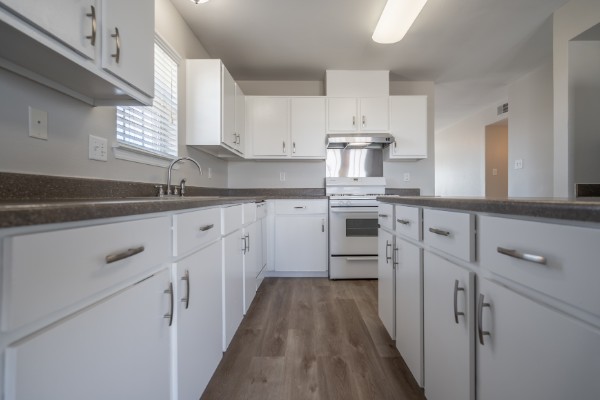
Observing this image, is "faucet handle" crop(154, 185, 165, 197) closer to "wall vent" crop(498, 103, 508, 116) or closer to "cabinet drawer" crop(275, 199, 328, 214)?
"cabinet drawer" crop(275, 199, 328, 214)

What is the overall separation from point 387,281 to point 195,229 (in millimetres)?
1195

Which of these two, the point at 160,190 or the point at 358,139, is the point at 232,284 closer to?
the point at 160,190

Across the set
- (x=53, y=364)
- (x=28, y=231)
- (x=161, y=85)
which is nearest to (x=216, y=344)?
(x=53, y=364)

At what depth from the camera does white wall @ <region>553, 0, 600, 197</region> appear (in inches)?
90.1

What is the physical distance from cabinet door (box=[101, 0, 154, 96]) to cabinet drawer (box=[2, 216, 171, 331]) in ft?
2.57

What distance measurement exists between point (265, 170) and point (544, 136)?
3679 mm

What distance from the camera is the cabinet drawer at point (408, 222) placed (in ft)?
4.07

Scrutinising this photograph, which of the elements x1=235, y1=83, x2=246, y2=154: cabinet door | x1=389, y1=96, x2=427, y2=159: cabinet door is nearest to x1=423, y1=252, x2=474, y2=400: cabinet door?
x1=235, y1=83, x2=246, y2=154: cabinet door

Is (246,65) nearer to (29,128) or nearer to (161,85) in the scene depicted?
(161,85)

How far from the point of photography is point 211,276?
4.27 ft

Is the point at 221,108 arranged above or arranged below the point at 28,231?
above

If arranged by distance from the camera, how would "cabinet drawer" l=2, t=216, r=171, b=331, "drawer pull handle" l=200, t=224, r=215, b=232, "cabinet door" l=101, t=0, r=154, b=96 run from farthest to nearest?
"drawer pull handle" l=200, t=224, r=215, b=232 → "cabinet door" l=101, t=0, r=154, b=96 → "cabinet drawer" l=2, t=216, r=171, b=331

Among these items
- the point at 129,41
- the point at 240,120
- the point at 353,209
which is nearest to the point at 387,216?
the point at 353,209

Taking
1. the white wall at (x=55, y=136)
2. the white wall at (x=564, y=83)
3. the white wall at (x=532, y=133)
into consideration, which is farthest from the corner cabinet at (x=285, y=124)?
the white wall at (x=532, y=133)
